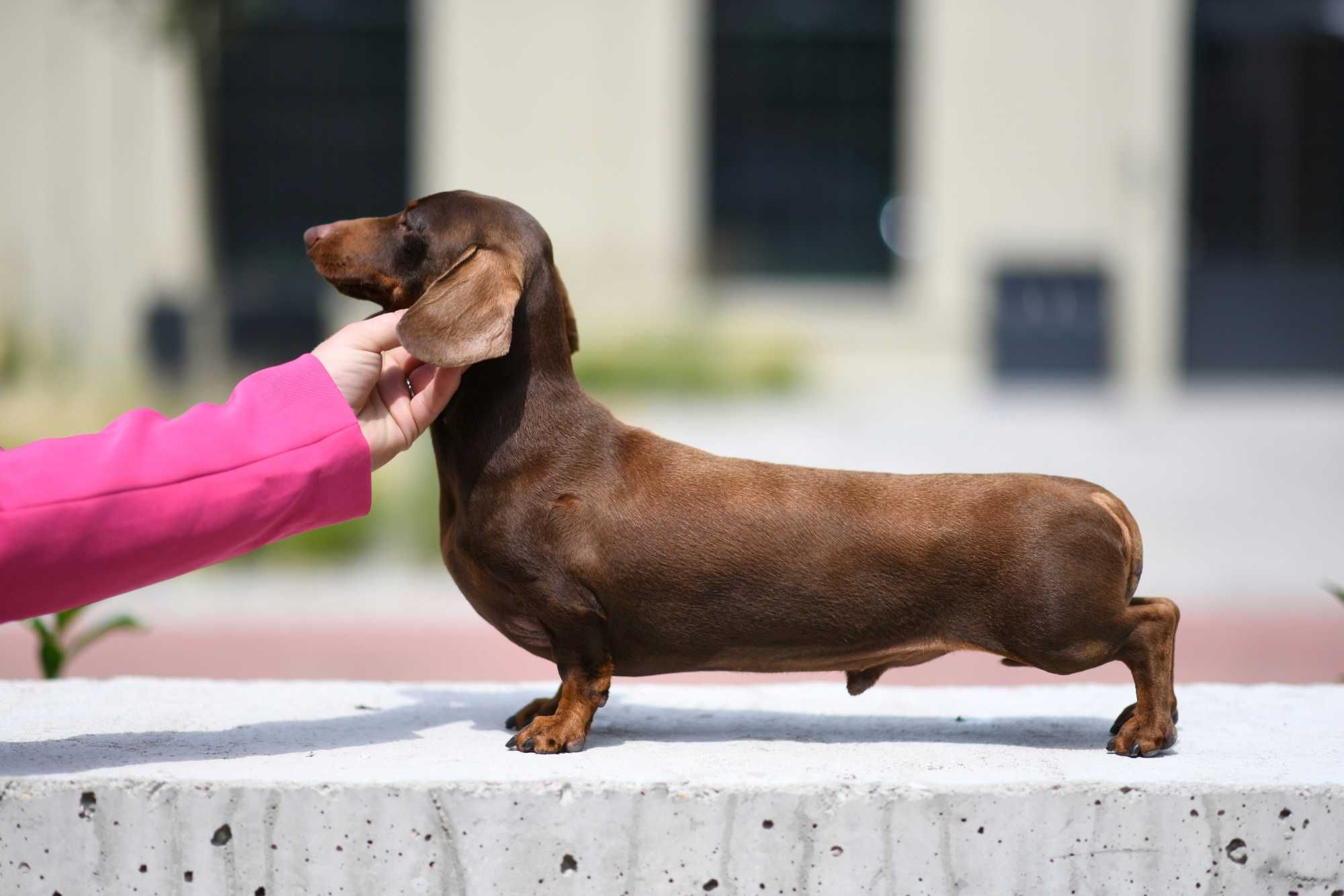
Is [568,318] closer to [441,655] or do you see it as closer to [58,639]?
[58,639]

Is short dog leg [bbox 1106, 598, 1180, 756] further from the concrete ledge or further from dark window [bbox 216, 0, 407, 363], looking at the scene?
dark window [bbox 216, 0, 407, 363]

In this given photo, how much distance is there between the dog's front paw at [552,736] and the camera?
2.47 meters

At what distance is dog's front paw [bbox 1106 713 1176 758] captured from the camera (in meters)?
2.49

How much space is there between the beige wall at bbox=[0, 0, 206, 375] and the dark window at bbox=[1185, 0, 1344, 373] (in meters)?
10.9

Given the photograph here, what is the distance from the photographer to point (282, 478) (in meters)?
2.31

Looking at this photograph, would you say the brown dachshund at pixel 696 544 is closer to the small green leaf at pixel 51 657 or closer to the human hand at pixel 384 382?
the human hand at pixel 384 382

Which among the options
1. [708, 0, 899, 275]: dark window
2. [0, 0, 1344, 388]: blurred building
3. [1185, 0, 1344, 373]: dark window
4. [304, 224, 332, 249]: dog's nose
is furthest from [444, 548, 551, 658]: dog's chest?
[1185, 0, 1344, 373]: dark window

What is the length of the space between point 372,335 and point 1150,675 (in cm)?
150

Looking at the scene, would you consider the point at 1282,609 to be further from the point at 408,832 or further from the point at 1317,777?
the point at 408,832

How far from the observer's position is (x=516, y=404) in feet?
8.32

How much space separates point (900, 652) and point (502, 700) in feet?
3.31

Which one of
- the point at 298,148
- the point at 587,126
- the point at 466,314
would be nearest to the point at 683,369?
the point at 587,126

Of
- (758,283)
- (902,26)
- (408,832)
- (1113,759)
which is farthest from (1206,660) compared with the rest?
(902,26)

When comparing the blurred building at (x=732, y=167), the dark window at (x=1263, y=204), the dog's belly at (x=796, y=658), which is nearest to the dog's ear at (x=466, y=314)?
the dog's belly at (x=796, y=658)
